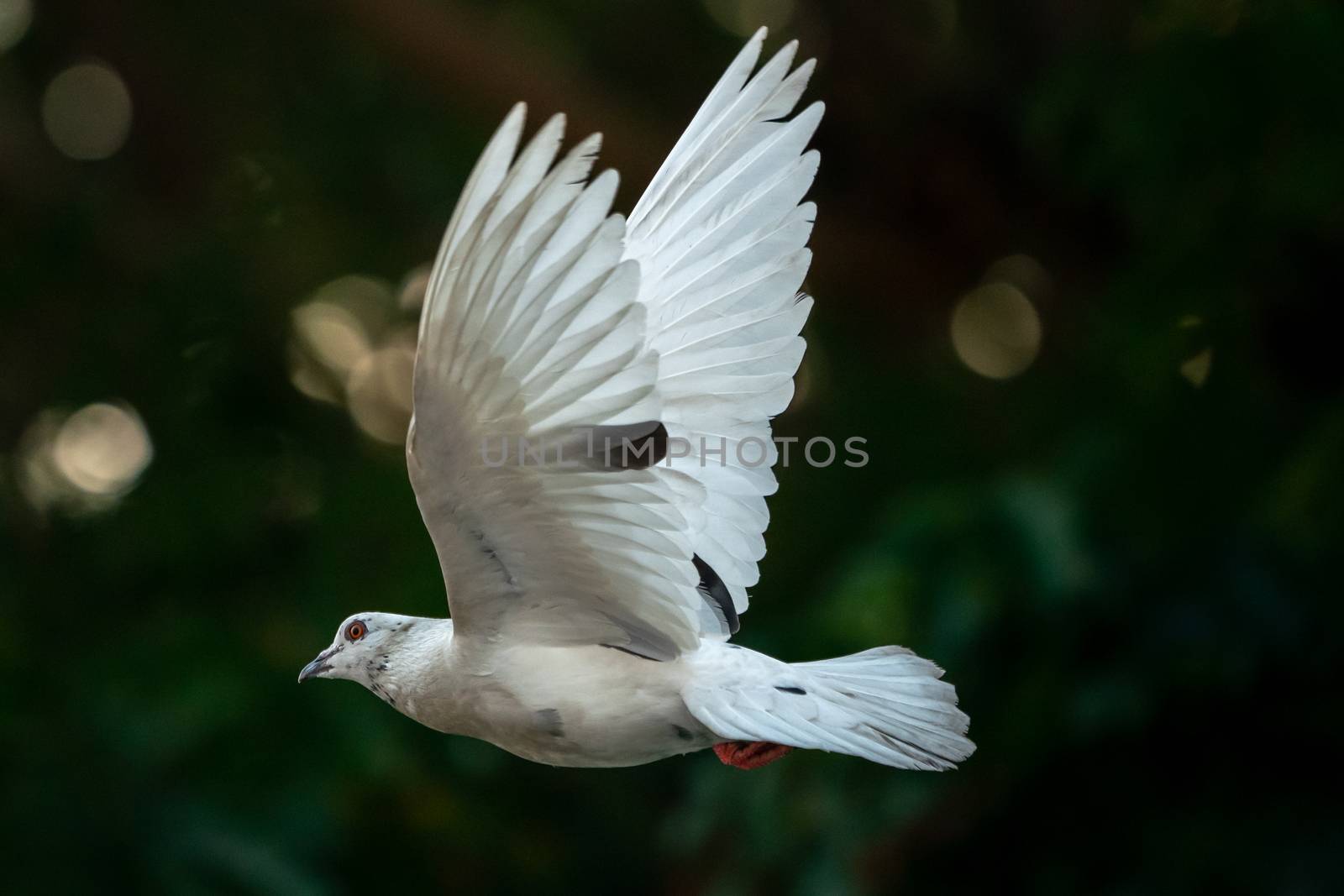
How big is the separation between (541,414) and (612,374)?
20 cm

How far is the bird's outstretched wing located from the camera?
3016mm

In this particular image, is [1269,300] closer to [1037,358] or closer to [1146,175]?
[1146,175]

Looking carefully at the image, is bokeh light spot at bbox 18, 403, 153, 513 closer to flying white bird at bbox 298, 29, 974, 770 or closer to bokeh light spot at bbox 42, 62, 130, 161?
bokeh light spot at bbox 42, 62, 130, 161

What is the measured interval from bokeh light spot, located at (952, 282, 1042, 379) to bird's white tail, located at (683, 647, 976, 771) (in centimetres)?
604

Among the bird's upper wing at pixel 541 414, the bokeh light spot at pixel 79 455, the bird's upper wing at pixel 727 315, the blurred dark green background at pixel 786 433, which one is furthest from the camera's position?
the bokeh light spot at pixel 79 455

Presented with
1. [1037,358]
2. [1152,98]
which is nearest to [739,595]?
[1152,98]

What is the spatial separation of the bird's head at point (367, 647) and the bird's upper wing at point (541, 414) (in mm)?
298

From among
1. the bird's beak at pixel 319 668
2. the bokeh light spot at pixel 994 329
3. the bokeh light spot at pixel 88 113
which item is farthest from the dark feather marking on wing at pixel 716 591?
the bokeh light spot at pixel 88 113

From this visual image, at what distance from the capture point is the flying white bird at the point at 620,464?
306 centimetres

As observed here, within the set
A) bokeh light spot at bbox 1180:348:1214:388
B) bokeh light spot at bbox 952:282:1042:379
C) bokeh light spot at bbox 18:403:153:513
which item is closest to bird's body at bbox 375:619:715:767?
bokeh light spot at bbox 1180:348:1214:388

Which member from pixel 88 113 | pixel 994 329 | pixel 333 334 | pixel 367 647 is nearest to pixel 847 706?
pixel 367 647

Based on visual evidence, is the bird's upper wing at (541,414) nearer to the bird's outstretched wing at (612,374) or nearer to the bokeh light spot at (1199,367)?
the bird's outstretched wing at (612,374)

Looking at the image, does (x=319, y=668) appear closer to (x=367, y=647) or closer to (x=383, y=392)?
(x=367, y=647)

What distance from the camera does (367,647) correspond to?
3859mm
